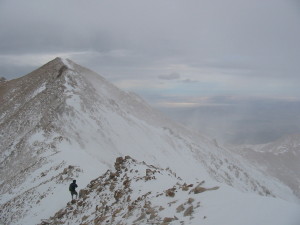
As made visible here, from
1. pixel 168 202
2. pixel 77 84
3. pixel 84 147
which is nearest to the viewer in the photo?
pixel 168 202

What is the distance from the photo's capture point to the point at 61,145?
39.8 meters

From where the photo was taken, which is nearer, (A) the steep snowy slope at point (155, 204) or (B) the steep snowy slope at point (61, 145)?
(A) the steep snowy slope at point (155, 204)

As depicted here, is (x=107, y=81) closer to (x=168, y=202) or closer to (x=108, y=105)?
(x=108, y=105)

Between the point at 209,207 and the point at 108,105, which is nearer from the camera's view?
the point at 209,207

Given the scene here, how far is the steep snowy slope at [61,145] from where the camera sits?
85.5 feet

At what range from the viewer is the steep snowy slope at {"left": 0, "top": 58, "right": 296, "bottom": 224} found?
26047 millimetres

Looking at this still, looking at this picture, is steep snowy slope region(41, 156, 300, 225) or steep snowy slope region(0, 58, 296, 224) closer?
steep snowy slope region(41, 156, 300, 225)

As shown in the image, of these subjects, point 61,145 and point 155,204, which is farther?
point 61,145

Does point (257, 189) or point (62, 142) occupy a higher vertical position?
point (62, 142)

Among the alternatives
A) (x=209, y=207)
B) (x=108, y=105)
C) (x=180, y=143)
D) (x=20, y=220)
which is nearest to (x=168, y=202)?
(x=209, y=207)

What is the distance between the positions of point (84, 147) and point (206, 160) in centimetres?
6095

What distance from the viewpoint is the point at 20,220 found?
22.7 m

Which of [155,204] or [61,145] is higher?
[155,204]

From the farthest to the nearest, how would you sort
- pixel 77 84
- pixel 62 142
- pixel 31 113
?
pixel 77 84 < pixel 31 113 < pixel 62 142
